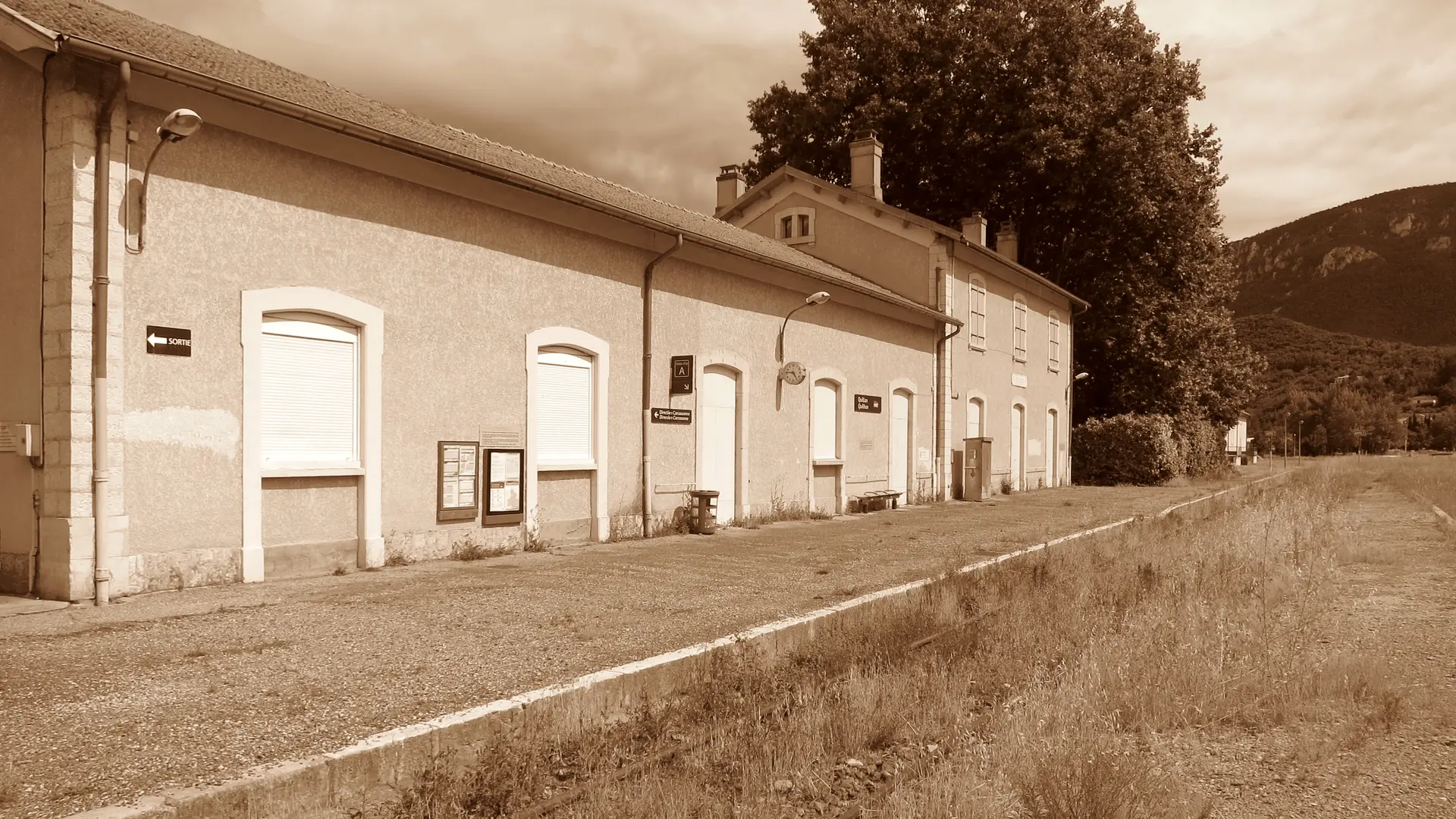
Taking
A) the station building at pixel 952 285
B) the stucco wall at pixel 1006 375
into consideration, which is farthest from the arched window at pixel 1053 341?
the station building at pixel 952 285

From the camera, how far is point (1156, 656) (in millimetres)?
6004

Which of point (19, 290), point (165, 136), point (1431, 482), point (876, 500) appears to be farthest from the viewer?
point (1431, 482)

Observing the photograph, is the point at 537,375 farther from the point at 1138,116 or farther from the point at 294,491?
the point at 1138,116

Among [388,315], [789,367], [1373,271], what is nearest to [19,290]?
[388,315]

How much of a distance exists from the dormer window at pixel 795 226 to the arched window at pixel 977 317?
417 centimetres

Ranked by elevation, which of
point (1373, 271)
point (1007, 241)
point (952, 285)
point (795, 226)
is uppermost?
point (1373, 271)

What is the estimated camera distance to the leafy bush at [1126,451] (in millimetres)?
29266

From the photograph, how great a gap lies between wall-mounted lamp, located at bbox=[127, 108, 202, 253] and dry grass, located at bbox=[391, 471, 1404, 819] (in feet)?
17.9

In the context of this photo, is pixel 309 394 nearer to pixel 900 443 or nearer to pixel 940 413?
pixel 900 443

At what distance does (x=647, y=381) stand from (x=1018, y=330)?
16.5m

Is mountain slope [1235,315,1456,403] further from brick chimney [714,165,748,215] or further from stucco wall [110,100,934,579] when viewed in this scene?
stucco wall [110,100,934,579]

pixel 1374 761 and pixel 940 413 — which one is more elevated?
pixel 940 413

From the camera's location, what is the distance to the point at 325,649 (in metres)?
5.98

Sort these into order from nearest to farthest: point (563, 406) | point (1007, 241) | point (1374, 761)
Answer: point (1374, 761) → point (563, 406) → point (1007, 241)
